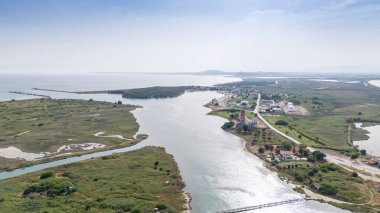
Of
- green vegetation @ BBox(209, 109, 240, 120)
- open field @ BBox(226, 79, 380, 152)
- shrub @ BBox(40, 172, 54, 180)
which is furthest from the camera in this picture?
green vegetation @ BBox(209, 109, 240, 120)

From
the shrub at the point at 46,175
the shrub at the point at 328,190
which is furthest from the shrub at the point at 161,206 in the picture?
the shrub at the point at 328,190

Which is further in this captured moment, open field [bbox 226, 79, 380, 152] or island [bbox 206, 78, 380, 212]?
open field [bbox 226, 79, 380, 152]

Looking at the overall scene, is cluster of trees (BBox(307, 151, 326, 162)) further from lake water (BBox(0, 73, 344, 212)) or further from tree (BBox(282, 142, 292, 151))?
lake water (BBox(0, 73, 344, 212))

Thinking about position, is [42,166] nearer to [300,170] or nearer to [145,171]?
[145,171]

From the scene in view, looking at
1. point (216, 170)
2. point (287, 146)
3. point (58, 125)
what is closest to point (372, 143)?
point (287, 146)

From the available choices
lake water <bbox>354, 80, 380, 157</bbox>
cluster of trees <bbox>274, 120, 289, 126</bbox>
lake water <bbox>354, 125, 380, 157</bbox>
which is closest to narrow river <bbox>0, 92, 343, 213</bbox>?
cluster of trees <bbox>274, 120, 289, 126</bbox>

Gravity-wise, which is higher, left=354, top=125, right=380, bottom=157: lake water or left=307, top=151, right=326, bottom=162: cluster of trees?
left=307, top=151, right=326, bottom=162: cluster of trees
